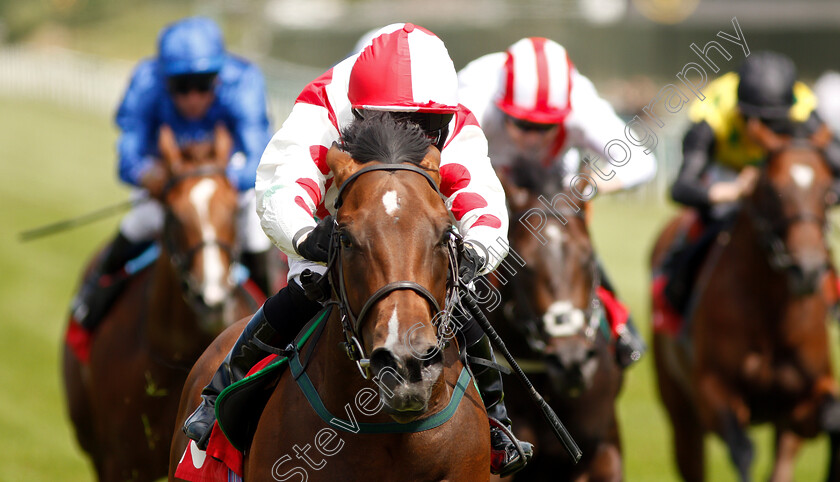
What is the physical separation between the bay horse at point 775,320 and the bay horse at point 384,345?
3333 millimetres

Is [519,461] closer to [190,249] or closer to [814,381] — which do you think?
[190,249]

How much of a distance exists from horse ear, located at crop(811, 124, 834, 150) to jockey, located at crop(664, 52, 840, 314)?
0.13ft

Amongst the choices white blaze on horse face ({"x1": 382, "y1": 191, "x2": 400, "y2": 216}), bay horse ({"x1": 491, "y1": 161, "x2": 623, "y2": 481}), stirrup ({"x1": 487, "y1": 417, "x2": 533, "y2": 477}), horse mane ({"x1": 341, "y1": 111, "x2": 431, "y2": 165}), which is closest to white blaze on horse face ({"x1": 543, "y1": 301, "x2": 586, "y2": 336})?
bay horse ({"x1": 491, "y1": 161, "x2": 623, "y2": 481})

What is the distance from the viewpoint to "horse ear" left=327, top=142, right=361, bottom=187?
286cm

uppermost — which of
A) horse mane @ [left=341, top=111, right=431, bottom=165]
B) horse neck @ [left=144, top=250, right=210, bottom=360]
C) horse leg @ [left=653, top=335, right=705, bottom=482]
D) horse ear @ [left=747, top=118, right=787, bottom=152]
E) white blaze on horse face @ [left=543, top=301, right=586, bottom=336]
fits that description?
horse mane @ [left=341, top=111, right=431, bottom=165]

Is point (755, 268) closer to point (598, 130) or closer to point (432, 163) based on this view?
point (598, 130)

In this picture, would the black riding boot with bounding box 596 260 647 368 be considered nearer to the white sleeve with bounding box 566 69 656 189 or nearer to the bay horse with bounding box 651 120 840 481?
the white sleeve with bounding box 566 69 656 189

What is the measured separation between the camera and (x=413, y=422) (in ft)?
9.48

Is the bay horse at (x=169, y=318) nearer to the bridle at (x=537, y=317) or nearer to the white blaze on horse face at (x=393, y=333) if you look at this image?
the bridle at (x=537, y=317)

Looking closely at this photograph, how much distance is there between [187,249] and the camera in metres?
5.38

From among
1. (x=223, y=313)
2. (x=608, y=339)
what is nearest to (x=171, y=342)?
(x=223, y=313)

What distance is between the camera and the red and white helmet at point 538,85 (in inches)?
205

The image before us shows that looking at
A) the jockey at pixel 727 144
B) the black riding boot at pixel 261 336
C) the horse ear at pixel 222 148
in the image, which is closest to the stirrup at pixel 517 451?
the black riding boot at pixel 261 336

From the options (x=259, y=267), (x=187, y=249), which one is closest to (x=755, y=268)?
(x=259, y=267)
